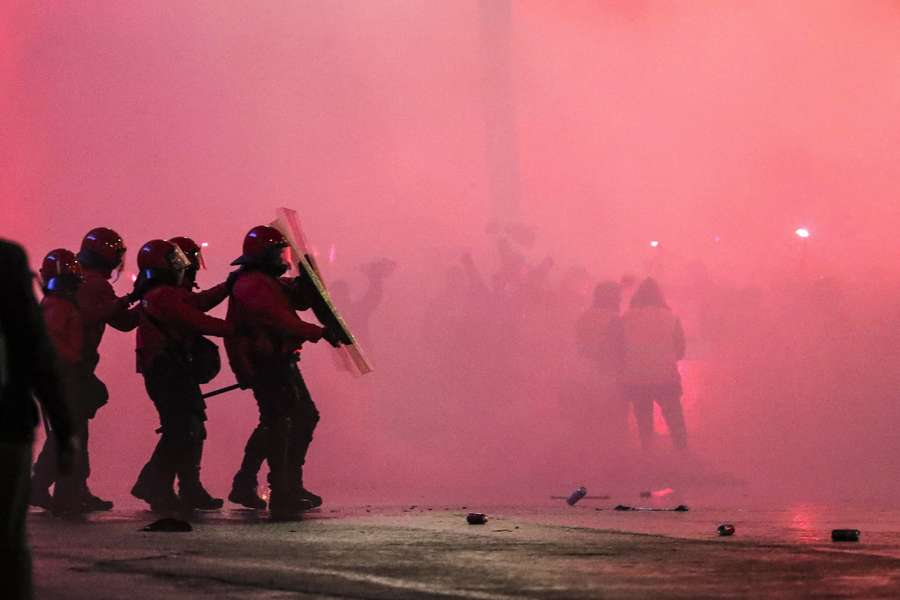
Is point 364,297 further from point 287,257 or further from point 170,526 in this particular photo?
point 170,526

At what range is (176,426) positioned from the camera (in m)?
8.84

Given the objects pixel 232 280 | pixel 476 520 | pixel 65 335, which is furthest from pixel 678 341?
pixel 476 520

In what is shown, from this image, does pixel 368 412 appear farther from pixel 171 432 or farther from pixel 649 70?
pixel 171 432

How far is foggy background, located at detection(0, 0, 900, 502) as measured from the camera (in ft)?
57.3

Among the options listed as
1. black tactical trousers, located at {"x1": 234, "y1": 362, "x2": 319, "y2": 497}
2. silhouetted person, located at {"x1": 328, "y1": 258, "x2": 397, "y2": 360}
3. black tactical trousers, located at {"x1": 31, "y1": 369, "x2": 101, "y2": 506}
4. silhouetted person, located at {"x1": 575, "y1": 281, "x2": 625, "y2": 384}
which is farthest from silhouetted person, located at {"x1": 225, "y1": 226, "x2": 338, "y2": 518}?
silhouetted person, located at {"x1": 328, "y1": 258, "x2": 397, "y2": 360}

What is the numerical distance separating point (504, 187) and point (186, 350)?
1241cm

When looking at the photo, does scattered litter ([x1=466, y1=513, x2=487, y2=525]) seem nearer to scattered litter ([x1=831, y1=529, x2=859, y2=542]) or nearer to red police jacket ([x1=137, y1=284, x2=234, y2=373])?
scattered litter ([x1=831, y1=529, x2=859, y2=542])

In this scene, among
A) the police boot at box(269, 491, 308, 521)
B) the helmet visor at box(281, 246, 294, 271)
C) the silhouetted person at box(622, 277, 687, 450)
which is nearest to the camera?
the police boot at box(269, 491, 308, 521)

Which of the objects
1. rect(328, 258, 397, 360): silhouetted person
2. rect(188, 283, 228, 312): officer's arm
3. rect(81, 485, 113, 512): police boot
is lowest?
rect(81, 485, 113, 512): police boot

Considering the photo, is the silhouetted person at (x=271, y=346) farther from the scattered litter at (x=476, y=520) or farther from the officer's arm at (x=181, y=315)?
the scattered litter at (x=476, y=520)

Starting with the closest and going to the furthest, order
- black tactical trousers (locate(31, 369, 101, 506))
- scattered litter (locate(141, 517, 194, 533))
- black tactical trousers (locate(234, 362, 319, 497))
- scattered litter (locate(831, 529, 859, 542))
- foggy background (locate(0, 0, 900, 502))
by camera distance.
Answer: scattered litter (locate(831, 529, 859, 542))
scattered litter (locate(141, 517, 194, 533))
black tactical trousers (locate(234, 362, 319, 497))
black tactical trousers (locate(31, 369, 101, 506))
foggy background (locate(0, 0, 900, 502))

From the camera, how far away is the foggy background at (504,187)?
17.5 meters

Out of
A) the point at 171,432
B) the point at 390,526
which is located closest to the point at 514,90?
the point at 171,432

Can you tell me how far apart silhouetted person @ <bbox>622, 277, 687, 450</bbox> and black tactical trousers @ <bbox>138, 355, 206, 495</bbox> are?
7.31 metres
